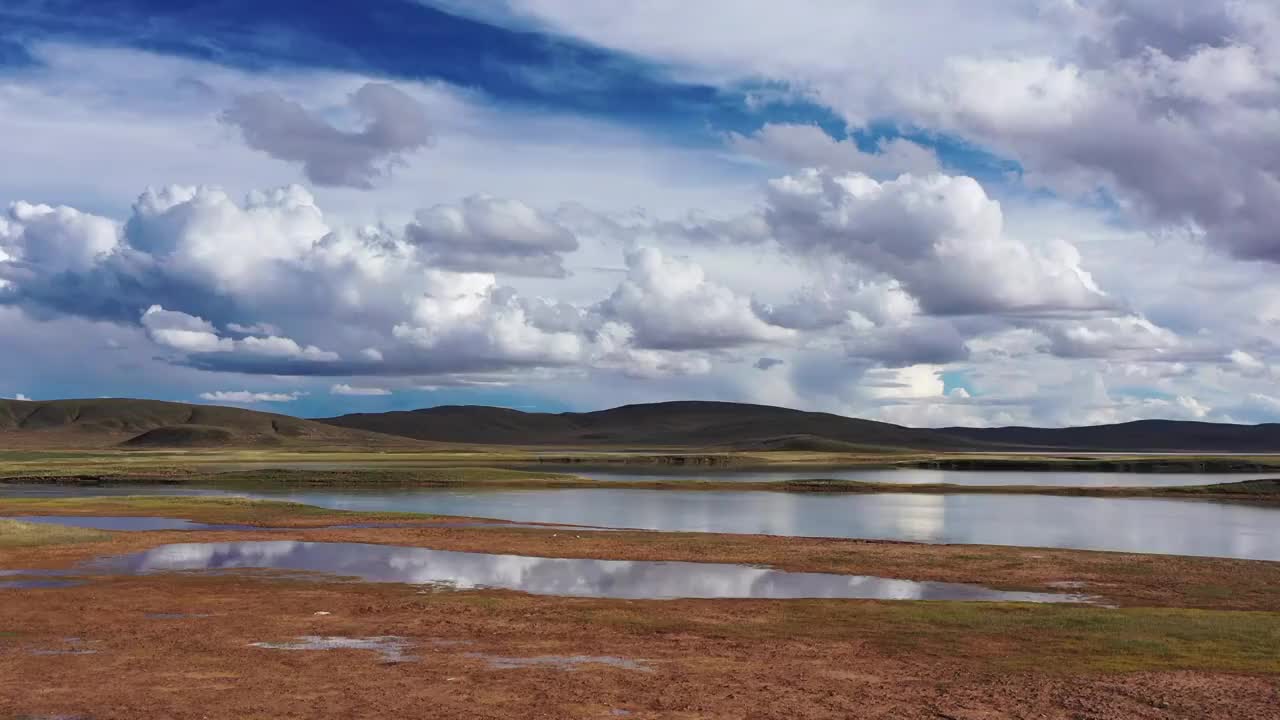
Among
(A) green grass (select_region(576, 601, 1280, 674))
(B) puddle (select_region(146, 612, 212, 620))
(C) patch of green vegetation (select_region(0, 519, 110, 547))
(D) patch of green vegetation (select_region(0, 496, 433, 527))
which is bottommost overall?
(D) patch of green vegetation (select_region(0, 496, 433, 527))

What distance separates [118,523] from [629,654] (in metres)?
43.6

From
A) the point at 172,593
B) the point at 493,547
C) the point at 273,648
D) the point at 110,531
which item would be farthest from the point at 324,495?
the point at 273,648

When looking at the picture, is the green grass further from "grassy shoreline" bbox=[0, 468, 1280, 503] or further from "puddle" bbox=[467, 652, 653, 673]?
"grassy shoreline" bbox=[0, 468, 1280, 503]

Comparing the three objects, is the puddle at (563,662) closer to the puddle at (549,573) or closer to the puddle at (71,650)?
the puddle at (71,650)

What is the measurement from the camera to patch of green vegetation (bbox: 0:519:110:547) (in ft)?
143

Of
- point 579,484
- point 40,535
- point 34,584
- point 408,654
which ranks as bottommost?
point 579,484

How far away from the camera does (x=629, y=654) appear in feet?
75.2

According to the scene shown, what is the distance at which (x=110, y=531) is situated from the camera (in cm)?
4941

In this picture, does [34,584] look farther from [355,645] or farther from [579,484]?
[579,484]

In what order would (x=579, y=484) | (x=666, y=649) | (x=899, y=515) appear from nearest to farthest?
(x=666, y=649) → (x=899, y=515) → (x=579, y=484)

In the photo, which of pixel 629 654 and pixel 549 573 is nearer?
pixel 629 654

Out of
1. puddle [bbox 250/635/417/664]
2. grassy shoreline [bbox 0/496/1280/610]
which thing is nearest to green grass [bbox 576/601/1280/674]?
grassy shoreline [bbox 0/496/1280/610]

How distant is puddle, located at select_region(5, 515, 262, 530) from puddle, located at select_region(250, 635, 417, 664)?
3246 centimetres

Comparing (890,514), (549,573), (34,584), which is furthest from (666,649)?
(890,514)
